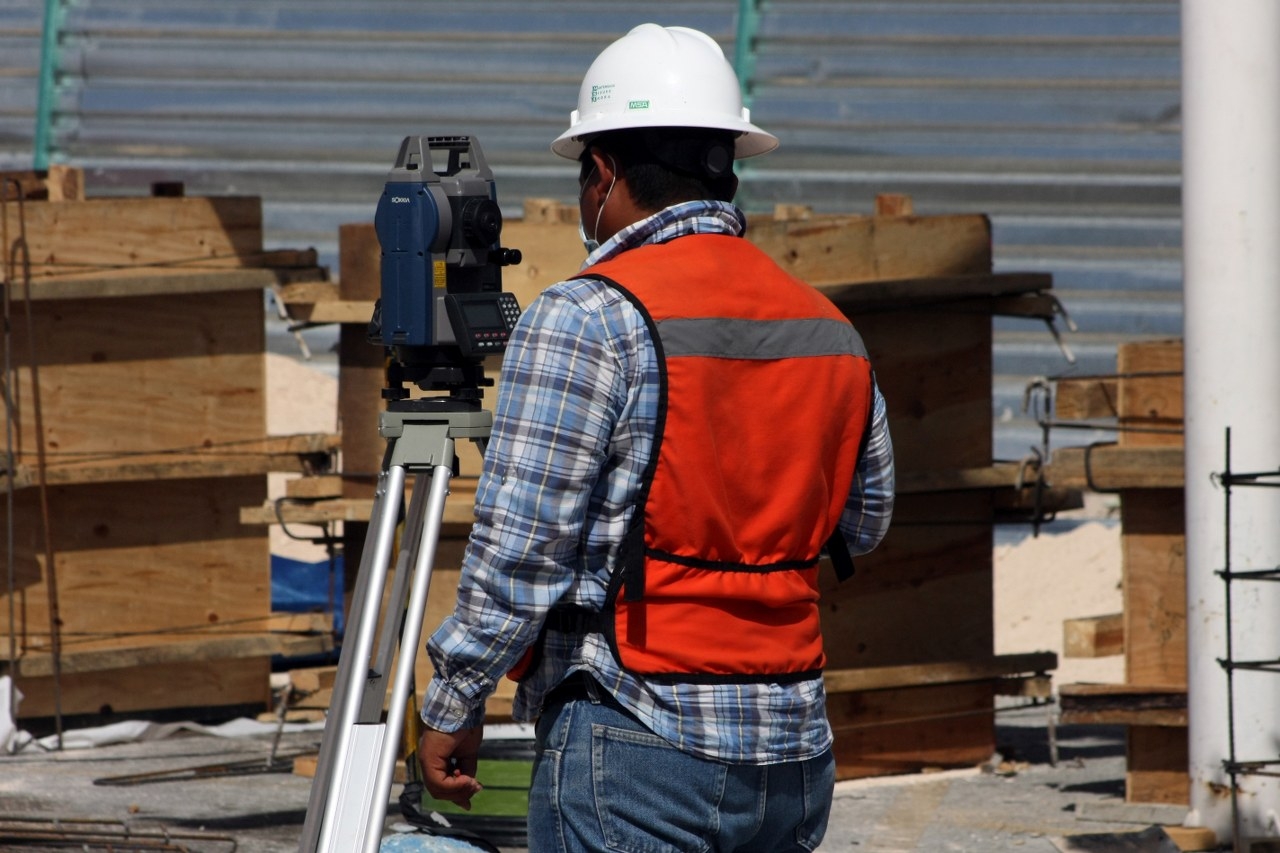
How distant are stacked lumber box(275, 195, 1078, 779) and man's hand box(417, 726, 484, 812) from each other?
3768 mm

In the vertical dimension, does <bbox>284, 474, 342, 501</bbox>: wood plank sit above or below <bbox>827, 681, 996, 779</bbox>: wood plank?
above

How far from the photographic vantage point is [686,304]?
8.99 ft

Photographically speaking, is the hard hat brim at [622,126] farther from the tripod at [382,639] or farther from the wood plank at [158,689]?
the wood plank at [158,689]

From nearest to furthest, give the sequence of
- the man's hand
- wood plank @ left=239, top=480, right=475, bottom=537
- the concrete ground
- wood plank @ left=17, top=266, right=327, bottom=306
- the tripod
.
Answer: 1. the man's hand
2. the tripod
3. the concrete ground
4. wood plank @ left=239, top=480, right=475, bottom=537
5. wood plank @ left=17, top=266, right=327, bottom=306

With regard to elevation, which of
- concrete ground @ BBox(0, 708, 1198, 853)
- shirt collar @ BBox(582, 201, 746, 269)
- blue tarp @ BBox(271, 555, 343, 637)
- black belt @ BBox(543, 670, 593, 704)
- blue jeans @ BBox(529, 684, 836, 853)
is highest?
shirt collar @ BBox(582, 201, 746, 269)

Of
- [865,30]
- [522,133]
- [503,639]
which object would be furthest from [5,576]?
[865,30]

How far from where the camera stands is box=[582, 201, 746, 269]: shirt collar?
286 centimetres

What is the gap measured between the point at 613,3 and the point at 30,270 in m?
9.14

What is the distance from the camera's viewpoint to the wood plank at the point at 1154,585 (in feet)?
20.2

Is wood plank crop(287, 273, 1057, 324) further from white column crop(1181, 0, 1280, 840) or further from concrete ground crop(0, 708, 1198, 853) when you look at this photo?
concrete ground crop(0, 708, 1198, 853)

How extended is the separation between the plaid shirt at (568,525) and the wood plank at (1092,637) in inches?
149

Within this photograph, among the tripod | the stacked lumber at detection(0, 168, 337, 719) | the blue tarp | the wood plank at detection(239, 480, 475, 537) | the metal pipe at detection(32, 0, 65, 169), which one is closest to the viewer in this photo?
the tripod

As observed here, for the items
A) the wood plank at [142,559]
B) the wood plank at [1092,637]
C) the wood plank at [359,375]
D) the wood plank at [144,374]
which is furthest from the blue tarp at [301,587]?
the wood plank at [1092,637]

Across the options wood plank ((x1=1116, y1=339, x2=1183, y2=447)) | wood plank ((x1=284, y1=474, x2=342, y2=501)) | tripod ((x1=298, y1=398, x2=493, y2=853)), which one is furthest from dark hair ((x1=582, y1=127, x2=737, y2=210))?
wood plank ((x1=284, y1=474, x2=342, y2=501))
